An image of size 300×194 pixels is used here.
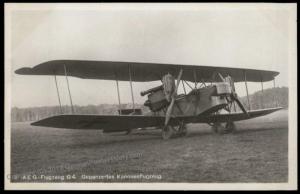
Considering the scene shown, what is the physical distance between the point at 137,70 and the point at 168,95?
103cm

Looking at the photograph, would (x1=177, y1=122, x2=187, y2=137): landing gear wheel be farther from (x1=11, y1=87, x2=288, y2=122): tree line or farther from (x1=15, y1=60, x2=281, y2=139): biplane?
(x1=11, y1=87, x2=288, y2=122): tree line

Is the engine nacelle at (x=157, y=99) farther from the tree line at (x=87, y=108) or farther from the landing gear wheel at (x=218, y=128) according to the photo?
the landing gear wheel at (x=218, y=128)

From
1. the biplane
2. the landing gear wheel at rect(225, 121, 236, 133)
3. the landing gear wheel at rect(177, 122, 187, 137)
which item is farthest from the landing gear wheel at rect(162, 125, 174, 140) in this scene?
the landing gear wheel at rect(225, 121, 236, 133)

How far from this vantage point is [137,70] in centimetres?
948

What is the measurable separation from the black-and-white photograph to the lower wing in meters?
0.04

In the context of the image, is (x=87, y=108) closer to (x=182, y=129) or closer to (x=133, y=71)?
(x=133, y=71)

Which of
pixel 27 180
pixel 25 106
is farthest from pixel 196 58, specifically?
pixel 27 180

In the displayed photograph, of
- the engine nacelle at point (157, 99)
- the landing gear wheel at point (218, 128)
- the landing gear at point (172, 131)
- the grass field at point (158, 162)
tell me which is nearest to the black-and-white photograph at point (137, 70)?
the grass field at point (158, 162)

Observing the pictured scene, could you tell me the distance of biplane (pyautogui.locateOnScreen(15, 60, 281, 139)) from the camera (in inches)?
336

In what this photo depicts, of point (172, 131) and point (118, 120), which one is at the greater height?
point (118, 120)

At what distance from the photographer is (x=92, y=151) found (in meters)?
8.22

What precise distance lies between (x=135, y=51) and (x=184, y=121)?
2459 mm

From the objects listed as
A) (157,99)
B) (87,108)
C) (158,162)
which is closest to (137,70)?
(157,99)
